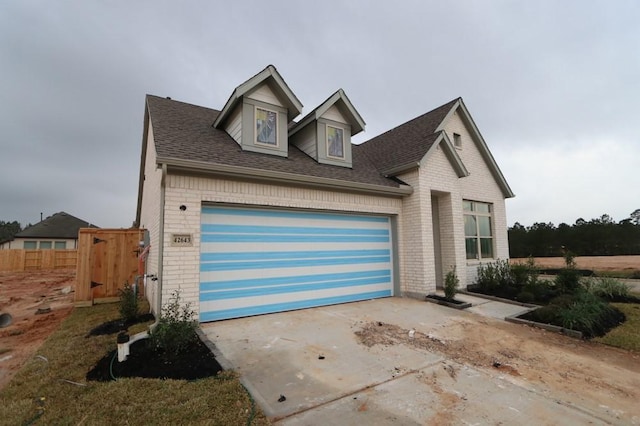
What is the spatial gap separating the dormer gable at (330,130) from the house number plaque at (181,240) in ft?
15.4

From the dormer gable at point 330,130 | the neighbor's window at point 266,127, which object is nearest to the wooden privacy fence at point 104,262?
the neighbor's window at point 266,127

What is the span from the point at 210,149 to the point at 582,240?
45.5m

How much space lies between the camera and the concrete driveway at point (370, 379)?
2752mm

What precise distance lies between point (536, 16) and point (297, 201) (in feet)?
32.7

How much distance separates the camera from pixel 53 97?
1211cm

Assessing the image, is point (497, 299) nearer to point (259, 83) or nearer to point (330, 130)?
point (330, 130)

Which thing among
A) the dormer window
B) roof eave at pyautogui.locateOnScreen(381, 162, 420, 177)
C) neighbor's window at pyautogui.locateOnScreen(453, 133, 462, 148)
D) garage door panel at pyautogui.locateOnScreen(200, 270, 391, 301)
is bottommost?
garage door panel at pyautogui.locateOnScreen(200, 270, 391, 301)

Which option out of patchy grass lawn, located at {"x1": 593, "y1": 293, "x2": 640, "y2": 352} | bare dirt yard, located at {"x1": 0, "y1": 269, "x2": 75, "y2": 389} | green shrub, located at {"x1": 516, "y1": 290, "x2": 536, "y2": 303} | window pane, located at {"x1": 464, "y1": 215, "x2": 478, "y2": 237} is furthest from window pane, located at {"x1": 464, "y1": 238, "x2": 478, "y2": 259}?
bare dirt yard, located at {"x1": 0, "y1": 269, "x2": 75, "y2": 389}

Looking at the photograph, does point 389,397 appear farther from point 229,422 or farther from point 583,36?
point 583,36

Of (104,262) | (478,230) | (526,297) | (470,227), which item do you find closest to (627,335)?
(526,297)

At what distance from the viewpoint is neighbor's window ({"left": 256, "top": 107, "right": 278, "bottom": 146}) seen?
26.0 feet

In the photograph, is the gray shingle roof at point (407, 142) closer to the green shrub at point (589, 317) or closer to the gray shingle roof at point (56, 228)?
the green shrub at point (589, 317)

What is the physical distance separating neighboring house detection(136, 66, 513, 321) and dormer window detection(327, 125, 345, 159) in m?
0.04

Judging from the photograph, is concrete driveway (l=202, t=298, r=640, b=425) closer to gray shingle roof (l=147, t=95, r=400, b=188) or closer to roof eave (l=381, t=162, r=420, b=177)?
gray shingle roof (l=147, t=95, r=400, b=188)
